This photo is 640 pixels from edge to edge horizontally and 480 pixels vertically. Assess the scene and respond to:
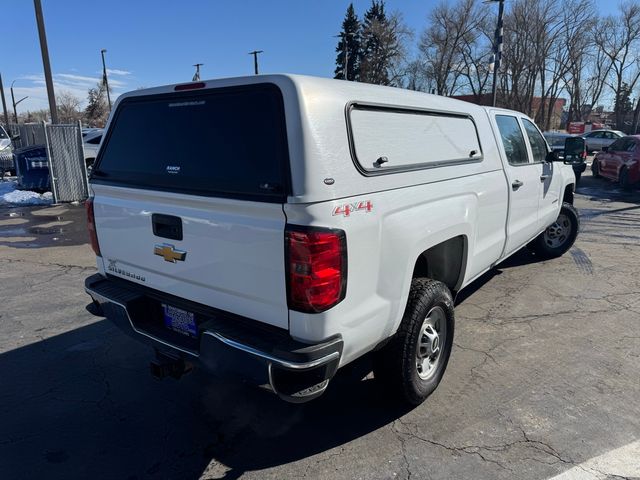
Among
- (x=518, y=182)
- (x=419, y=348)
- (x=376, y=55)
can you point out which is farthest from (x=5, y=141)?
(x=376, y=55)

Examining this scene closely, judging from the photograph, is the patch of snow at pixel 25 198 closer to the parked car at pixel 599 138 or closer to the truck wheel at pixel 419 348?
the truck wheel at pixel 419 348

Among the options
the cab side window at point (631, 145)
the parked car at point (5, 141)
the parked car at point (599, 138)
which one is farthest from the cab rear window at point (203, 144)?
the parked car at point (599, 138)

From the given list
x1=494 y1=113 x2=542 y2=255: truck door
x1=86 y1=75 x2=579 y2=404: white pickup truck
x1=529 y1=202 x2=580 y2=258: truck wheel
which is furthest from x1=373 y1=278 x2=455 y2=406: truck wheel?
x1=529 y1=202 x2=580 y2=258: truck wheel

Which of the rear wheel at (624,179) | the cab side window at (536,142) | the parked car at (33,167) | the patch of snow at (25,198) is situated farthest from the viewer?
the rear wheel at (624,179)

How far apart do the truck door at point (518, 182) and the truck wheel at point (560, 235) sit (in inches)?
54.5

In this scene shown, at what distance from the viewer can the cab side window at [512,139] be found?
461 cm

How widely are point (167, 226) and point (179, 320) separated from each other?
23.3 inches

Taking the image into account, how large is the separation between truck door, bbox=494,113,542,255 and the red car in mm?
10370

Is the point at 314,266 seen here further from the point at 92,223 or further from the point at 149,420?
the point at 92,223

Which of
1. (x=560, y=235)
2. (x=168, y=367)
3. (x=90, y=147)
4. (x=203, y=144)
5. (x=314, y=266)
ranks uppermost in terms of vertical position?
(x=203, y=144)

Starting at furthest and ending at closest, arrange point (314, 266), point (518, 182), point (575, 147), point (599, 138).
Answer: point (599, 138), point (575, 147), point (518, 182), point (314, 266)

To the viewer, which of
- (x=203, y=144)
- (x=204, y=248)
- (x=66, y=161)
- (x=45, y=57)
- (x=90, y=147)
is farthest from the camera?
(x=90, y=147)

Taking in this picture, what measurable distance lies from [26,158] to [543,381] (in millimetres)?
12953

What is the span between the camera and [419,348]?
3164 mm
